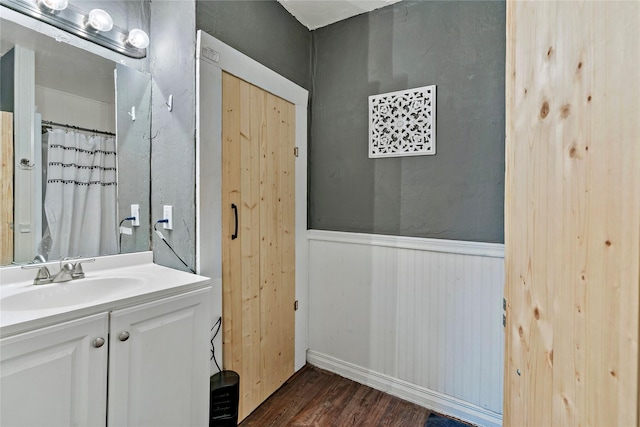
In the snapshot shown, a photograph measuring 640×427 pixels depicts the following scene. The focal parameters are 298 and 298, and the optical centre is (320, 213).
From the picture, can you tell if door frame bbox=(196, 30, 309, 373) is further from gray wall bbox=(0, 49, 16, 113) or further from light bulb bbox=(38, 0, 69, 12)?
gray wall bbox=(0, 49, 16, 113)

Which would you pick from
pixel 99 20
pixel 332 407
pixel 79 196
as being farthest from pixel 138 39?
pixel 332 407

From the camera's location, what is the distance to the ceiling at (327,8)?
1.97m

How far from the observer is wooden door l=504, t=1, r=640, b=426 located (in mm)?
451

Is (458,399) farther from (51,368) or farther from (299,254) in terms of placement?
(51,368)

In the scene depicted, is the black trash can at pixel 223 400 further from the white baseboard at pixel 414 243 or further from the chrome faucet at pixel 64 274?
the white baseboard at pixel 414 243

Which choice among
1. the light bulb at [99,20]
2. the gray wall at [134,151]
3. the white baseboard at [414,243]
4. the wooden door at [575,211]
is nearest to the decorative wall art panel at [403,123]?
the white baseboard at [414,243]

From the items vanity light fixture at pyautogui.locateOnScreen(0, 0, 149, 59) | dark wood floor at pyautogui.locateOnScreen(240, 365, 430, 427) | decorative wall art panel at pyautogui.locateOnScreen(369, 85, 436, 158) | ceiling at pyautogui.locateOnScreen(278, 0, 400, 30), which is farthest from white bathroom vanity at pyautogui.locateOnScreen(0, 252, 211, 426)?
ceiling at pyautogui.locateOnScreen(278, 0, 400, 30)

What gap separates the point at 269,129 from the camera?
1912 mm

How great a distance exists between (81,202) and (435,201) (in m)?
1.96

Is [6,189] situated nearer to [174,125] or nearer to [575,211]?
[174,125]

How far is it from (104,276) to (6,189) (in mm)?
532

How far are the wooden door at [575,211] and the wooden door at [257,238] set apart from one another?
1326mm

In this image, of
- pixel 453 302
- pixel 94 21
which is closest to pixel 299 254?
pixel 453 302

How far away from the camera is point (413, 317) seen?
1892mm
